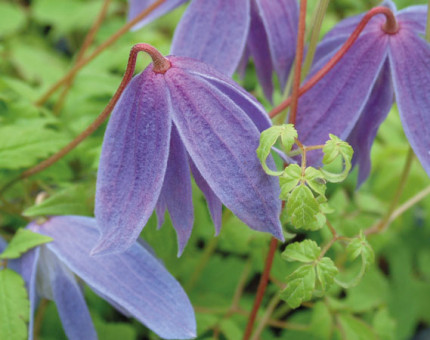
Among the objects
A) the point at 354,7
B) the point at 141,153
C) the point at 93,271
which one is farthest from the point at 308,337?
the point at 354,7

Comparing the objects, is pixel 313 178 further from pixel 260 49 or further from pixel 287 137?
pixel 260 49

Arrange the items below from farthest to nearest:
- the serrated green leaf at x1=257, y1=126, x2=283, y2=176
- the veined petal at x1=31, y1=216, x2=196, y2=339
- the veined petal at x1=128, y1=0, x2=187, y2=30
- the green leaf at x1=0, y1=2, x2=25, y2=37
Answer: the green leaf at x1=0, y1=2, x2=25, y2=37, the veined petal at x1=128, y1=0, x2=187, y2=30, the veined petal at x1=31, y1=216, x2=196, y2=339, the serrated green leaf at x1=257, y1=126, x2=283, y2=176

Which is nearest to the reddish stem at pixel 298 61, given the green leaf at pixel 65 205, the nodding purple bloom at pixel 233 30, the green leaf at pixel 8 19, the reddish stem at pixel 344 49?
the reddish stem at pixel 344 49

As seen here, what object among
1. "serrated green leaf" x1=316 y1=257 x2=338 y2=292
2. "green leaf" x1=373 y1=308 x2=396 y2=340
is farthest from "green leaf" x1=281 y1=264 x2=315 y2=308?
"green leaf" x1=373 y1=308 x2=396 y2=340

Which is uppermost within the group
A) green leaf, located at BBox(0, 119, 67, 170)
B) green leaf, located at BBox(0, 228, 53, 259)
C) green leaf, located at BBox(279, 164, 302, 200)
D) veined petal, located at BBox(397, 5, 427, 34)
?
veined petal, located at BBox(397, 5, 427, 34)

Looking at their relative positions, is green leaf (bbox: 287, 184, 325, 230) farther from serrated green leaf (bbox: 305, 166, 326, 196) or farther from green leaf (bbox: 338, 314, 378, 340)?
green leaf (bbox: 338, 314, 378, 340)

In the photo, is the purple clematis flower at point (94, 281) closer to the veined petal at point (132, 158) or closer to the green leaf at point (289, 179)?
the veined petal at point (132, 158)

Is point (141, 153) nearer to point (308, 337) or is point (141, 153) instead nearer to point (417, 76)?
point (417, 76)

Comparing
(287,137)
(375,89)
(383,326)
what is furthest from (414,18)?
(383,326)
